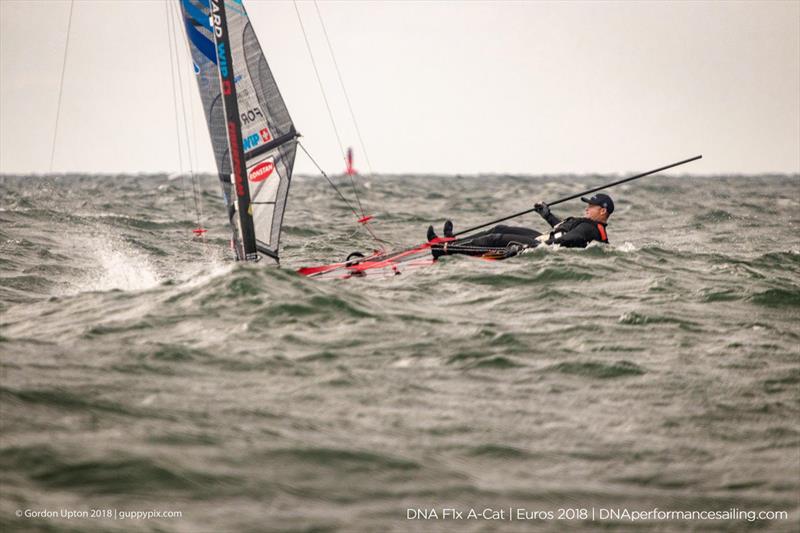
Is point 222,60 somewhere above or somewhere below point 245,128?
above

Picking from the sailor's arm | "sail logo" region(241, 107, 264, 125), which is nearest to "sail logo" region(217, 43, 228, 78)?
"sail logo" region(241, 107, 264, 125)

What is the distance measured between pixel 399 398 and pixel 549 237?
7064mm

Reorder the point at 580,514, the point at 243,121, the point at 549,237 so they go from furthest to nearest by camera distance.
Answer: the point at 549,237, the point at 243,121, the point at 580,514

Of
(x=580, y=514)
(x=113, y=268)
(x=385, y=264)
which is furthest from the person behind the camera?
(x=113, y=268)

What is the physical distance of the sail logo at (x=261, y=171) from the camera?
419 inches

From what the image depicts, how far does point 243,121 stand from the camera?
10.4 meters

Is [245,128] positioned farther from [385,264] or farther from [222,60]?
[385,264]

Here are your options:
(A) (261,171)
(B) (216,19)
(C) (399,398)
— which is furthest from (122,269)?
Answer: (C) (399,398)

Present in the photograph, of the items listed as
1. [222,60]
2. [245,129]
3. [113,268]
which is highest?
[222,60]

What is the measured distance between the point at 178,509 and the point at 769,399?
4.14 metres

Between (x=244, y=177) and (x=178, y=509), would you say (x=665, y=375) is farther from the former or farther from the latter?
(x=244, y=177)

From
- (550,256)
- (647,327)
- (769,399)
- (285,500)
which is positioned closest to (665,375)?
(769,399)

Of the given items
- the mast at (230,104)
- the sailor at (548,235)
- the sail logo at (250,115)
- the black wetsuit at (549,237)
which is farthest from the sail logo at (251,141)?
the black wetsuit at (549,237)

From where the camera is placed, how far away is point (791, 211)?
27719 millimetres
